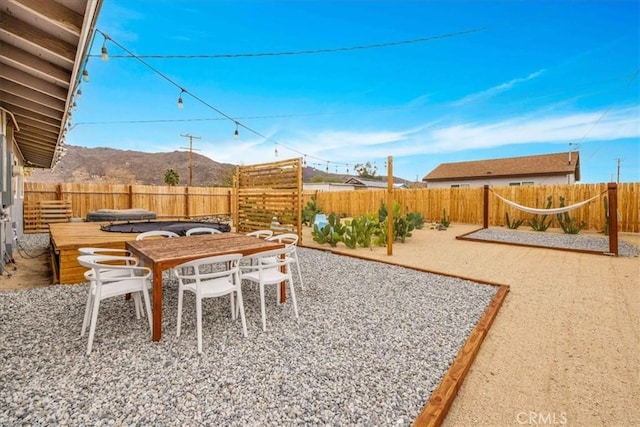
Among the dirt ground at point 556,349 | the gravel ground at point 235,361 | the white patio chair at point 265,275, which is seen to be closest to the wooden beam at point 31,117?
the dirt ground at point 556,349

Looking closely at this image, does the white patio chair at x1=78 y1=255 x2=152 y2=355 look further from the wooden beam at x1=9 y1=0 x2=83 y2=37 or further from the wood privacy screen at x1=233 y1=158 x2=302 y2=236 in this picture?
the wood privacy screen at x1=233 y1=158 x2=302 y2=236

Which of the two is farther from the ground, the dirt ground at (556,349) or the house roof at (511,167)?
the house roof at (511,167)

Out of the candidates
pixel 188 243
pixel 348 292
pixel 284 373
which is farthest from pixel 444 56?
pixel 284 373

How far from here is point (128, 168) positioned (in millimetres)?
46156

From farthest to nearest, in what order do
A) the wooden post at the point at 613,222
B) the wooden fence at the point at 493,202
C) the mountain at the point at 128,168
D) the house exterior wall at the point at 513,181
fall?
the mountain at the point at 128,168
the house exterior wall at the point at 513,181
the wooden fence at the point at 493,202
the wooden post at the point at 613,222

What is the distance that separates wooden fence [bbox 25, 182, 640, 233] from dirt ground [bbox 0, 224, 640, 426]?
Answer: 17.4ft

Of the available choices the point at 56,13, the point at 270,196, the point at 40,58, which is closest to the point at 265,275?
the point at 56,13

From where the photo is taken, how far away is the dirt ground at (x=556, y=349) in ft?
5.06

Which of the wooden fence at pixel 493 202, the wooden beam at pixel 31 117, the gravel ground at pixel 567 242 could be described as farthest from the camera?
the wooden fence at pixel 493 202

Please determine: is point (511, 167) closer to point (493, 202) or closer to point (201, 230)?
point (493, 202)

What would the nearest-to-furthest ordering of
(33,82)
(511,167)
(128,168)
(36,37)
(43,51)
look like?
(36,37), (43,51), (33,82), (511,167), (128,168)

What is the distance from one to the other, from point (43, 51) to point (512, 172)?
20089mm

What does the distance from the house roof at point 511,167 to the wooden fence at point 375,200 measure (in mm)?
7739

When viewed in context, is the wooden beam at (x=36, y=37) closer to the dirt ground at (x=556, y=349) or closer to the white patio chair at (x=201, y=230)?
the white patio chair at (x=201, y=230)
